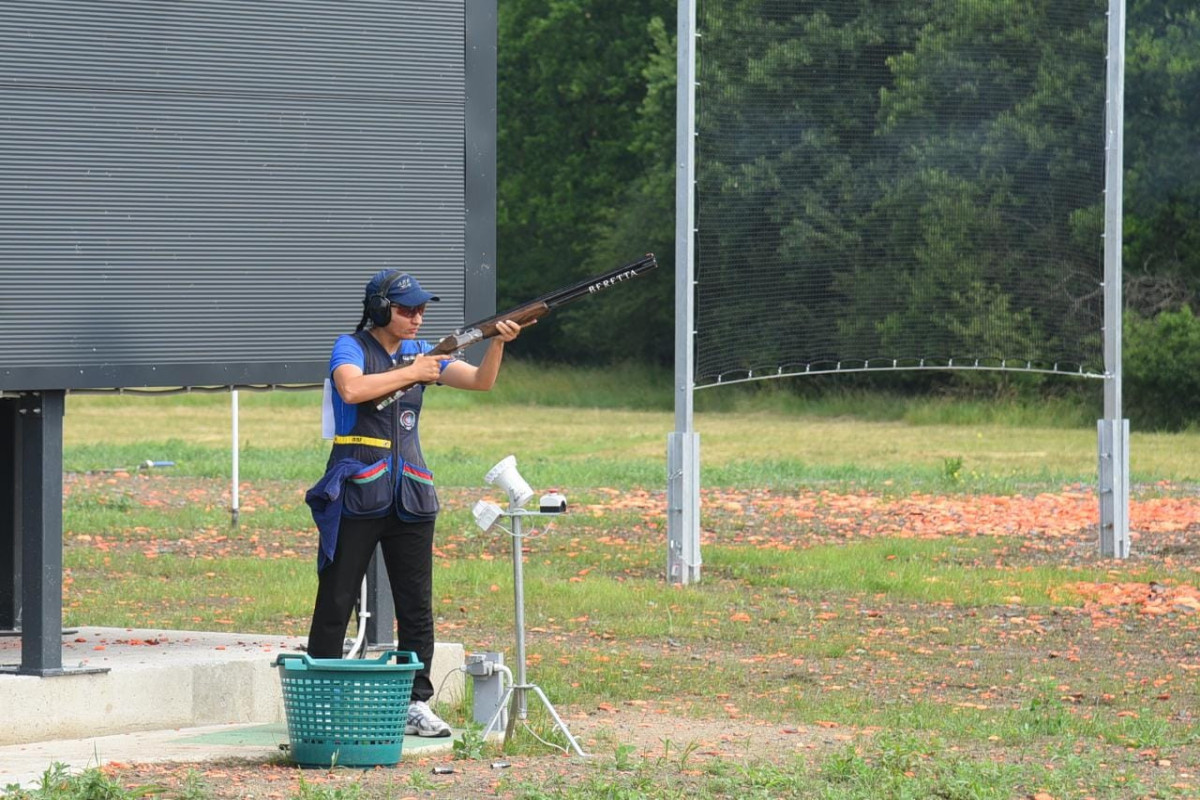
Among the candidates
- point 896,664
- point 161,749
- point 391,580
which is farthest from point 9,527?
point 896,664

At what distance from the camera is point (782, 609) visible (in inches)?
526

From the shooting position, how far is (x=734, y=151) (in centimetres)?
1588

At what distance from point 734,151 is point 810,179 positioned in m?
0.65

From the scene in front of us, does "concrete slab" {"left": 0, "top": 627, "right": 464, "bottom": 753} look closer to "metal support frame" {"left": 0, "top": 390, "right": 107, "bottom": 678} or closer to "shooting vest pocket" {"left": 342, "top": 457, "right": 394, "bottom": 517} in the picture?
"metal support frame" {"left": 0, "top": 390, "right": 107, "bottom": 678}

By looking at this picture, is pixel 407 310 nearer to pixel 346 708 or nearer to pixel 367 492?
pixel 367 492

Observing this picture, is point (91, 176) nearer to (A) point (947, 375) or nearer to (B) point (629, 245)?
(A) point (947, 375)

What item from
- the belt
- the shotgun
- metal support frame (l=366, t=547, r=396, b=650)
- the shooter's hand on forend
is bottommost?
metal support frame (l=366, t=547, r=396, b=650)

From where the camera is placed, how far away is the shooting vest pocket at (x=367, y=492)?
7629mm

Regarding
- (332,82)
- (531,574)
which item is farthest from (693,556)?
(332,82)

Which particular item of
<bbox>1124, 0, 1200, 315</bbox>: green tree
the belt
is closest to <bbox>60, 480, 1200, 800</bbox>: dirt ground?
the belt

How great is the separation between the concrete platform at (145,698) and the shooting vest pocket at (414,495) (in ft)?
2.81

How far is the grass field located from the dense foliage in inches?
108

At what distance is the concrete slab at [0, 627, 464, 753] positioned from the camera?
8.03 metres

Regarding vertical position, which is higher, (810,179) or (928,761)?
(810,179)
